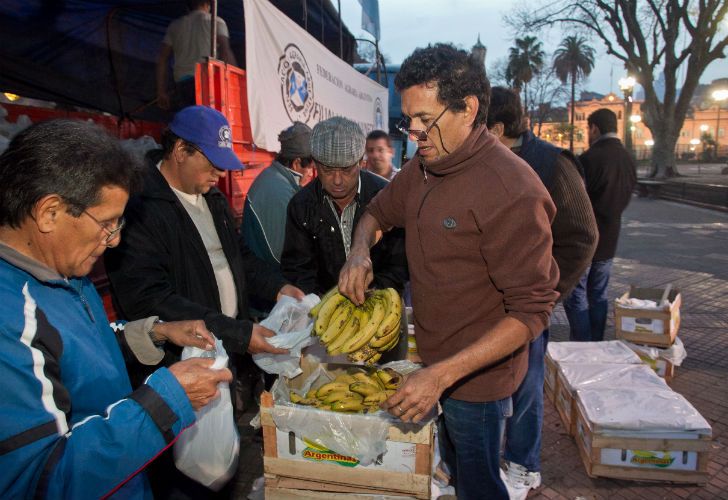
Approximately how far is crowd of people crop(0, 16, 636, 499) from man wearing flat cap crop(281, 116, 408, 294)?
0.01 meters

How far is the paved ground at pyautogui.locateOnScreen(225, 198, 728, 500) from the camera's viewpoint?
3395 millimetres

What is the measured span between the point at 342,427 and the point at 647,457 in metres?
2.57

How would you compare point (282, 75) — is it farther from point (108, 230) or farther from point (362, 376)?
point (108, 230)

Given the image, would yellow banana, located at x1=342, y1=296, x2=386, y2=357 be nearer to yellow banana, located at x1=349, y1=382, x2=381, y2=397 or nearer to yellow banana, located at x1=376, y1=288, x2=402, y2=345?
yellow banana, located at x1=376, y1=288, x2=402, y2=345

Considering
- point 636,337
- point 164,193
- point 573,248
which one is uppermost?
point 164,193

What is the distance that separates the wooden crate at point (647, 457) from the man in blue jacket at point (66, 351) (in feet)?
9.73

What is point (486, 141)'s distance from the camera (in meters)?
2.04

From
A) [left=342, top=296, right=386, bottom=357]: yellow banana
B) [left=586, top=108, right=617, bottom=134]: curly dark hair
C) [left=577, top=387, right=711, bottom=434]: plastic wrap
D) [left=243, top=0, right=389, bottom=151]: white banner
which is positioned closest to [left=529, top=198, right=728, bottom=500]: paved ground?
[left=577, top=387, right=711, bottom=434]: plastic wrap

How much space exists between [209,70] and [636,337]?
4773mm

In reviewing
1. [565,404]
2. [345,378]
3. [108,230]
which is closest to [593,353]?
[565,404]

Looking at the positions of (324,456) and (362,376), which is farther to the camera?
(362,376)

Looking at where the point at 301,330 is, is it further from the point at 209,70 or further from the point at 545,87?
the point at 545,87

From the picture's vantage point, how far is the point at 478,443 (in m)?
2.20

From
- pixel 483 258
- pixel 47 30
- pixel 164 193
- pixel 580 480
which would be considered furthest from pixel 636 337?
pixel 47 30
